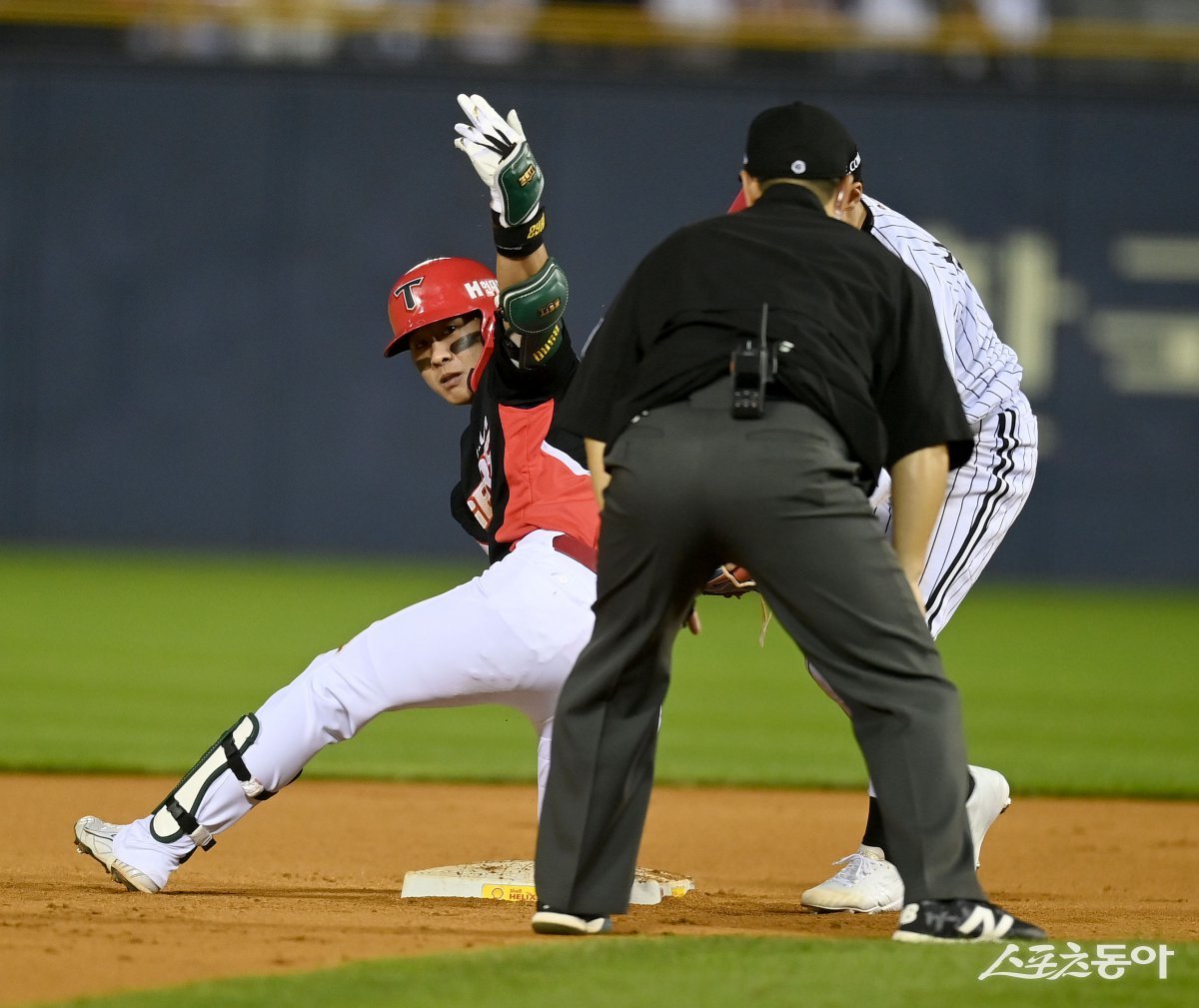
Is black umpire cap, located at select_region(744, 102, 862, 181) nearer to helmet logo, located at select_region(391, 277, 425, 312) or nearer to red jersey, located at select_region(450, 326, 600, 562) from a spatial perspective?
red jersey, located at select_region(450, 326, 600, 562)

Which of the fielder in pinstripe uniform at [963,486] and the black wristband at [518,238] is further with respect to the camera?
the fielder in pinstripe uniform at [963,486]

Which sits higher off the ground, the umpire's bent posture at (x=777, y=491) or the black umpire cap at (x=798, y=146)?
the black umpire cap at (x=798, y=146)

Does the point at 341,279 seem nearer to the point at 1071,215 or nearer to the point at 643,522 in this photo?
the point at 1071,215

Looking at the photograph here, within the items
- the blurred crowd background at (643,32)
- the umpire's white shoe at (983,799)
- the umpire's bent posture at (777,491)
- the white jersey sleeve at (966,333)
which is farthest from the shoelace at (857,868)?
the blurred crowd background at (643,32)

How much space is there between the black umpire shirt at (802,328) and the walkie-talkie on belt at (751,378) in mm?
34

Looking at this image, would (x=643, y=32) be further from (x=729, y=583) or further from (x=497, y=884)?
(x=497, y=884)

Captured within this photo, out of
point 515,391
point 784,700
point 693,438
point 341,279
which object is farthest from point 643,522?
point 341,279

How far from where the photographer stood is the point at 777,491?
12.3 feet

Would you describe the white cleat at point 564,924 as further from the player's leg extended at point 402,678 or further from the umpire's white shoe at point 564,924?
the player's leg extended at point 402,678

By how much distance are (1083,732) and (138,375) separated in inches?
451

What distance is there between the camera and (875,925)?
462cm

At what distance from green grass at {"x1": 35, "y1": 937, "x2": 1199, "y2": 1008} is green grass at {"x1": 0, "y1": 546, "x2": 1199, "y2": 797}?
1082 millimetres

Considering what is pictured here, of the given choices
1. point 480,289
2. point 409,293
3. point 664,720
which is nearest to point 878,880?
point 480,289

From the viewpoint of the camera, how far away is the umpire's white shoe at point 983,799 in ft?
16.1
